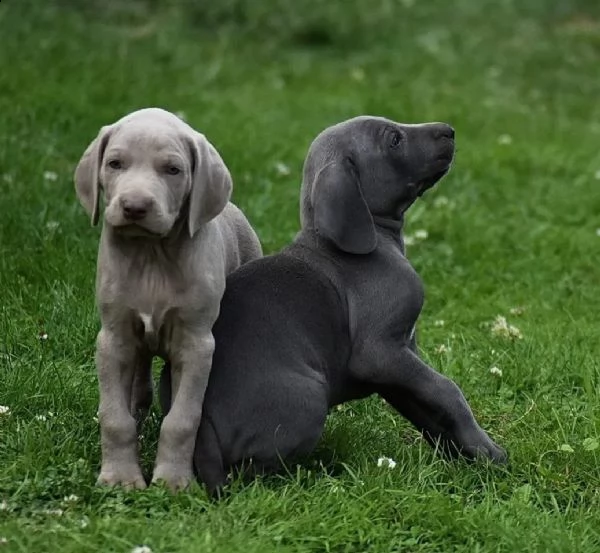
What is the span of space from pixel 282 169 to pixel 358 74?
3.68 metres

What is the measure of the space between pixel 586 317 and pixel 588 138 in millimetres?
4356

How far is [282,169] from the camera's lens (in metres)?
9.17

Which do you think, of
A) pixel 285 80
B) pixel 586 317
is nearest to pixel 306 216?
pixel 586 317

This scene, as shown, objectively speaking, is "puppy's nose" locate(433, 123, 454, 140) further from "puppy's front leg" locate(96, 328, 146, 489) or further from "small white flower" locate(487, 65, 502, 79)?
"small white flower" locate(487, 65, 502, 79)

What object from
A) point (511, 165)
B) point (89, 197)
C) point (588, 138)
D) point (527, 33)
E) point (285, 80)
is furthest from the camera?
point (527, 33)

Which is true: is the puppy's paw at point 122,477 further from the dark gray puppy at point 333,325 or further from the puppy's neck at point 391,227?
the puppy's neck at point 391,227

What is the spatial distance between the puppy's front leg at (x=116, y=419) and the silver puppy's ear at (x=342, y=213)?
0.91 meters

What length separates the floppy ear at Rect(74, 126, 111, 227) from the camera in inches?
176

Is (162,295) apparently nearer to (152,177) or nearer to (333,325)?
(152,177)

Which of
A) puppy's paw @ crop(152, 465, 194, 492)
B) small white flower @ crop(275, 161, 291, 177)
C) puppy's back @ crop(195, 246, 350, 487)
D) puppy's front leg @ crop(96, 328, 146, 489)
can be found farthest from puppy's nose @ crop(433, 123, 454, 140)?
small white flower @ crop(275, 161, 291, 177)

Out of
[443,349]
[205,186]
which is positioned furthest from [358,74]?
[205,186]

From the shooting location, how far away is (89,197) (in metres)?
4.54

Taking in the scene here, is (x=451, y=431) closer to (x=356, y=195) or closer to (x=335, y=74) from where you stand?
(x=356, y=195)

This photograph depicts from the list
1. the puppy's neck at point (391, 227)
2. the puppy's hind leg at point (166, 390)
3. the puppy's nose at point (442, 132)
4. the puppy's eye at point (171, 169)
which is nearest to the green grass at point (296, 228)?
the puppy's hind leg at point (166, 390)
